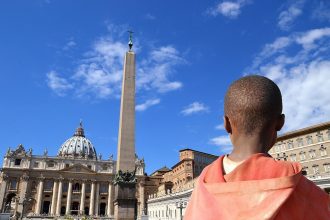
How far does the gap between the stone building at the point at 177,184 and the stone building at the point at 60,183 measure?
13.2 metres

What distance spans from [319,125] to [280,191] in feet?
132

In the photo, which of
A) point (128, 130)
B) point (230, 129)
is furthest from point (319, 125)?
point (230, 129)

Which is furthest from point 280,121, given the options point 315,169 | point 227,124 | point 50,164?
point 50,164

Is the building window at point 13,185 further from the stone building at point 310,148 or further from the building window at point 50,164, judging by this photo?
the stone building at point 310,148

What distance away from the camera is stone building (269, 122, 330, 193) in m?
37.0

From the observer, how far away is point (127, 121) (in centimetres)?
2014

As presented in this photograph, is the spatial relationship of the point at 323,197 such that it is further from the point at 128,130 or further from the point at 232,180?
the point at 128,130

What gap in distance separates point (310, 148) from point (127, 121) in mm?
27263

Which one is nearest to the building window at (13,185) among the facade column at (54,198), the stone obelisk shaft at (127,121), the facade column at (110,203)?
the facade column at (54,198)

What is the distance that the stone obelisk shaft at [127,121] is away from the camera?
64.1 ft

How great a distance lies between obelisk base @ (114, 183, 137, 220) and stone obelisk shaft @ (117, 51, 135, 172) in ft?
4.89

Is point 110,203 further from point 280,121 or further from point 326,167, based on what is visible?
point 280,121

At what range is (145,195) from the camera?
3883 inches

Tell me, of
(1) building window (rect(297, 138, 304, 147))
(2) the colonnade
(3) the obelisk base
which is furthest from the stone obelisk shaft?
(2) the colonnade
